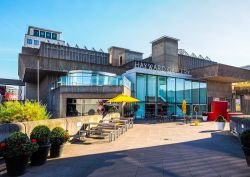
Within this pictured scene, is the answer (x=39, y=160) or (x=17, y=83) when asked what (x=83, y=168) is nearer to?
(x=39, y=160)

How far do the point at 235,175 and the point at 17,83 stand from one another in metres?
52.3

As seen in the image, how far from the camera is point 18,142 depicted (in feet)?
16.8

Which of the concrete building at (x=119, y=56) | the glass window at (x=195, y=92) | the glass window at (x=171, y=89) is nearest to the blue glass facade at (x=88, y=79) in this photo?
the glass window at (x=171, y=89)

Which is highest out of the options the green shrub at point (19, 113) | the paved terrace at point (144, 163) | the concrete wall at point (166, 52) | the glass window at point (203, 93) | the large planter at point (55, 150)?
the concrete wall at point (166, 52)

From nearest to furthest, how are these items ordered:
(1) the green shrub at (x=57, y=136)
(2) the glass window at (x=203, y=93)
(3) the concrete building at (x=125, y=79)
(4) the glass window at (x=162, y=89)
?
(1) the green shrub at (x=57, y=136), (3) the concrete building at (x=125, y=79), (4) the glass window at (x=162, y=89), (2) the glass window at (x=203, y=93)

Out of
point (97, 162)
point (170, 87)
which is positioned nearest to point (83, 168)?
point (97, 162)

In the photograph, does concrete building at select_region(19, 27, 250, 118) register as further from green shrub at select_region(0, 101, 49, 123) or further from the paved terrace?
the paved terrace

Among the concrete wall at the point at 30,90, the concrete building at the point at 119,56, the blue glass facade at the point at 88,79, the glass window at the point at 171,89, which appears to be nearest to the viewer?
the blue glass facade at the point at 88,79

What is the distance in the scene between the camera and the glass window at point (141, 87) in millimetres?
27612

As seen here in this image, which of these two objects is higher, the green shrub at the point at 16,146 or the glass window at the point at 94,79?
the glass window at the point at 94,79

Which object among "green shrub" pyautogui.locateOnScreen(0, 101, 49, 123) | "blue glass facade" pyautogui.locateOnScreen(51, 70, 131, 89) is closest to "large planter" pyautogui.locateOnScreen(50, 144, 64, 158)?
"green shrub" pyautogui.locateOnScreen(0, 101, 49, 123)

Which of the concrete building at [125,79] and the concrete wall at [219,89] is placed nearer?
the concrete building at [125,79]

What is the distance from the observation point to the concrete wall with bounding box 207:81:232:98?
1410 inches

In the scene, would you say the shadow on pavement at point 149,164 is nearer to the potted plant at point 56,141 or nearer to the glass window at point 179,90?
the potted plant at point 56,141
